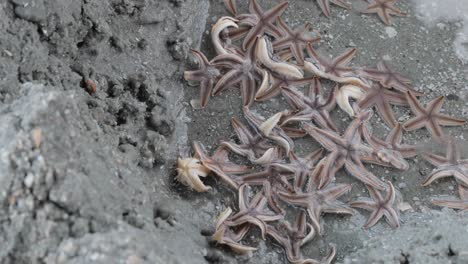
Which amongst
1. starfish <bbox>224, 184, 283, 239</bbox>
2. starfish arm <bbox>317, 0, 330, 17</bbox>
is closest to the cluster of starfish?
starfish <bbox>224, 184, 283, 239</bbox>

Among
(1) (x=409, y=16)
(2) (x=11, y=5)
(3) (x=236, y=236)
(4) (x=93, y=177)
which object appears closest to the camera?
(4) (x=93, y=177)

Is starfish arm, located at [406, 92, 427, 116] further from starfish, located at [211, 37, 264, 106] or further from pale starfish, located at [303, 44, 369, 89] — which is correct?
Result: starfish, located at [211, 37, 264, 106]

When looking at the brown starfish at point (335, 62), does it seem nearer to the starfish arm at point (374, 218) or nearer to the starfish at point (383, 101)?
the starfish at point (383, 101)

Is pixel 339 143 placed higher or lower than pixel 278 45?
lower

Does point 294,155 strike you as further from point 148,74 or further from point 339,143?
point 148,74

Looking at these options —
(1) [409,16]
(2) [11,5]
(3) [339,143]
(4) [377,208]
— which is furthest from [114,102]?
(1) [409,16]

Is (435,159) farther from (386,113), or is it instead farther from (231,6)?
(231,6)

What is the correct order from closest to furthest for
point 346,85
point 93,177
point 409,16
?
point 93,177, point 346,85, point 409,16
